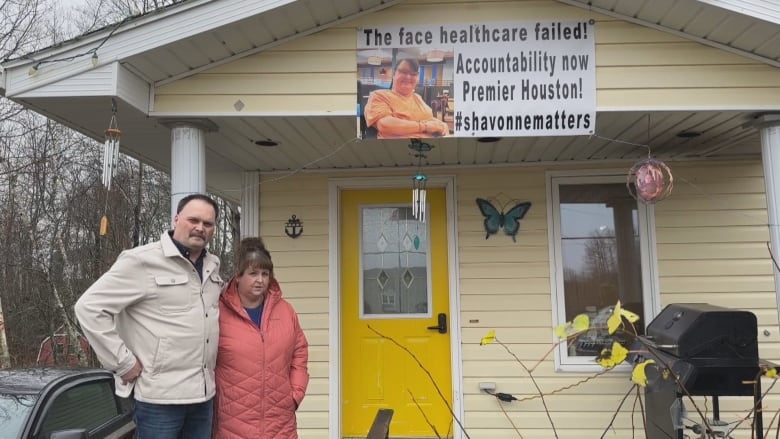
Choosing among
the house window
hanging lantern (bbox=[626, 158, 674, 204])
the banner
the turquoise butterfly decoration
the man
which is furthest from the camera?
the turquoise butterfly decoration

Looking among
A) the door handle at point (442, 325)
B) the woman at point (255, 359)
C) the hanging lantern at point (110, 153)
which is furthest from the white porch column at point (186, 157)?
the door handle at point (442, 325)

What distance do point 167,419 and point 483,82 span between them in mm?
2230

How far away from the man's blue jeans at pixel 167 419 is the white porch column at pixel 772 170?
302cm

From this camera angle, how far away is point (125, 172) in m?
12.5

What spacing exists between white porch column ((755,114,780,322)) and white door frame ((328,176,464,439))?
2.09m

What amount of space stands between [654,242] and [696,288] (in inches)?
18.3

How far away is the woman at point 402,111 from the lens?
3.01m

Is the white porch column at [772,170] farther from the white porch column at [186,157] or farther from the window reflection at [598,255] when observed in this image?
the white porch column at [186,157]

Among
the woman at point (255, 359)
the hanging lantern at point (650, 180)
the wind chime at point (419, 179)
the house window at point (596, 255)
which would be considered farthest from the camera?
the house window at point (596, 255)

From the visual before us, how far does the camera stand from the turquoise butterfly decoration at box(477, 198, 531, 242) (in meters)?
4.41

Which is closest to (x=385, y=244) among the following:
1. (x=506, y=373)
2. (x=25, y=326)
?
(x=506, y=373)

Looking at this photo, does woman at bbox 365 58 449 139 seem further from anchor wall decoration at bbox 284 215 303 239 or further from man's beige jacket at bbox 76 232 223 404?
anchor wall decoration at bbox 284 215 303 239

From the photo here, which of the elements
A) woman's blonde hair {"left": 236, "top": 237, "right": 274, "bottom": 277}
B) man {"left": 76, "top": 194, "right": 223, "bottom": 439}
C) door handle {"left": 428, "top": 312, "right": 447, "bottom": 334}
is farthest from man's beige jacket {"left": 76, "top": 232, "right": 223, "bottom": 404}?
door handle {"left": 428, "top": 312, "right": 447, "bottom": 334}

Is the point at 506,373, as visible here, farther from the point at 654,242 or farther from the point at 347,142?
the point at 347,142
